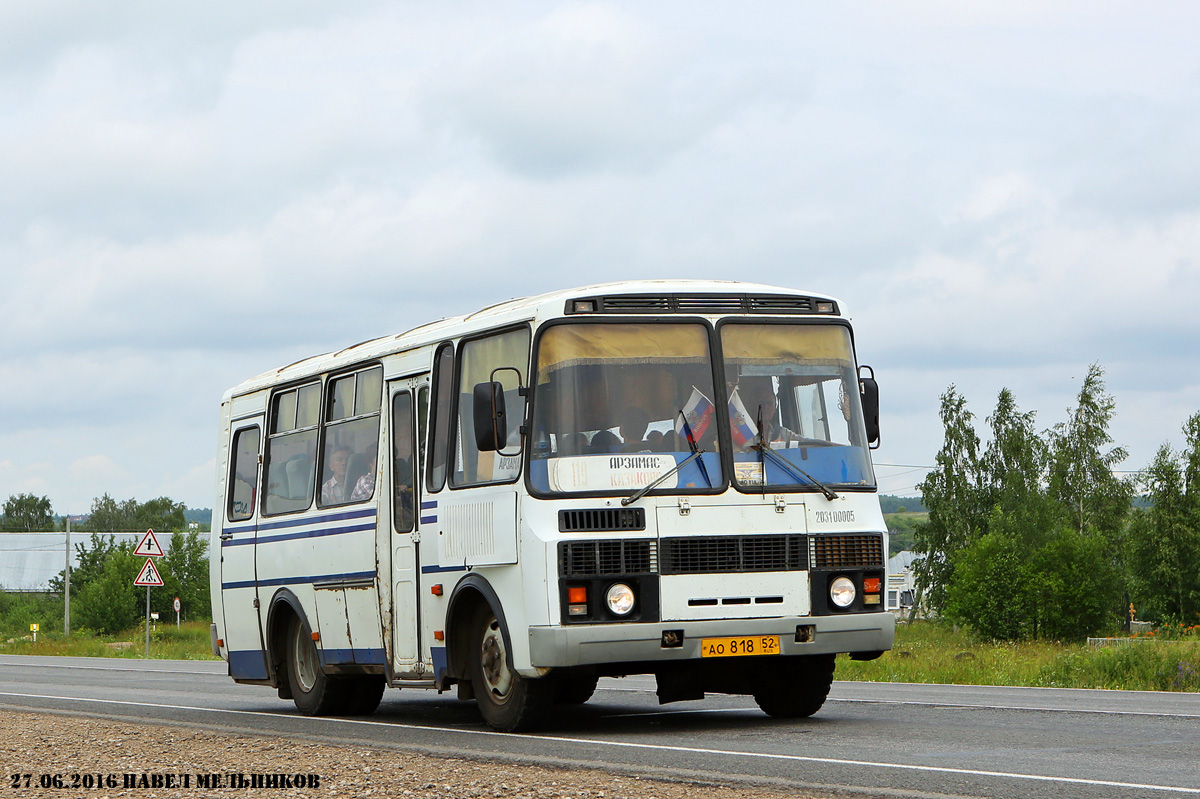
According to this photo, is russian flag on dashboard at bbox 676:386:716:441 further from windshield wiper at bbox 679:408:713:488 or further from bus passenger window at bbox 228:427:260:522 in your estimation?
bus passenger window at bbox 228:427:260:522

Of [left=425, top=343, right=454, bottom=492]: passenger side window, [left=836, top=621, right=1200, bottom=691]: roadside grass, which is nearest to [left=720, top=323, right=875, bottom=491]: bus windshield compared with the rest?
[left=425, top=343, right=454, bottom=492]: passenger side window

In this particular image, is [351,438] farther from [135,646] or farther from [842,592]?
Result: [135,646]

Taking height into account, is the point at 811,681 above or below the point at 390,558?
below

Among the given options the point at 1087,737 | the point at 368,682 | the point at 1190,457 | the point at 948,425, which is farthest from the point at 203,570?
the point at 1087,737

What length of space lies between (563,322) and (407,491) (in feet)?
8.35

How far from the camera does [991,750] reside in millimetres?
10117

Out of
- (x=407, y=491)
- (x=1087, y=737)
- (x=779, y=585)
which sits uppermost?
(x=407, y=491)

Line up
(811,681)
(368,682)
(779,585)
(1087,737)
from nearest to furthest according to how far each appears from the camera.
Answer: (1087,737) < (779,585) < (811,681) < (368,682)

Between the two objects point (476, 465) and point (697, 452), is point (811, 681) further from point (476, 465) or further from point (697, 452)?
point (476, 465)

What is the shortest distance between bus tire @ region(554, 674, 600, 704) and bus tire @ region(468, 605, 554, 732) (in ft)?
0.66

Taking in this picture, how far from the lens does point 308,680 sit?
15.8 m

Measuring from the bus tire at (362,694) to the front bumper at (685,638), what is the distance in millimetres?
4548

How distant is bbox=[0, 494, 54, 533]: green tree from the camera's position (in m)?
189

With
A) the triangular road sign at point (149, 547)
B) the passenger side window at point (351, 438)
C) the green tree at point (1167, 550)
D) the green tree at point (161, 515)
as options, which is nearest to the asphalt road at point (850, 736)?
the passenger side window at point (351, 438)
